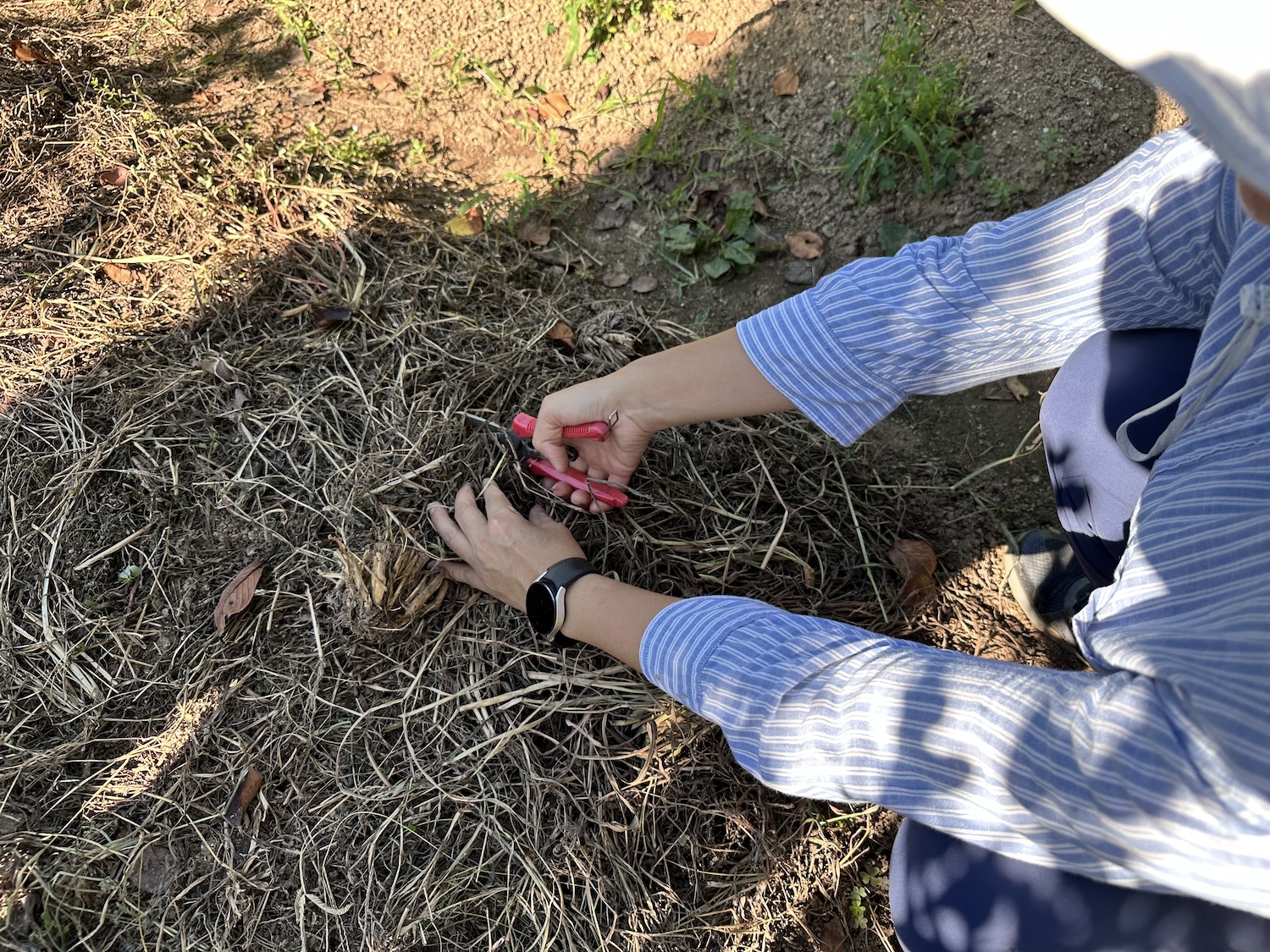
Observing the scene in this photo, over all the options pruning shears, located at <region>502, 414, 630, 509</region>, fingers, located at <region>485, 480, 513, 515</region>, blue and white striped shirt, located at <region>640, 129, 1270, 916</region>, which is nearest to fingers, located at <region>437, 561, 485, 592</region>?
fingers, located at <region>485, 480, 513, 515</region>

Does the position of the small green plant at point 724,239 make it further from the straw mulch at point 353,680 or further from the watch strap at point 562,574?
the watch strap at point 562,574

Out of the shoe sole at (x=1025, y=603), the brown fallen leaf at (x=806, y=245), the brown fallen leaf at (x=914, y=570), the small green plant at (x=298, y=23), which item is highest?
the small green plant at (x=298, y=23)

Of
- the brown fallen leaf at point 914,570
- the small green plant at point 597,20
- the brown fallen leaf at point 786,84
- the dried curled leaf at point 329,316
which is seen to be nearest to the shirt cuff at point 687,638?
the brown fallen leaf at point 914,570

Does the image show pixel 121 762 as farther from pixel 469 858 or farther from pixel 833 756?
pixel 833 756

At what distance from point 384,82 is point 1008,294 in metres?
2.14

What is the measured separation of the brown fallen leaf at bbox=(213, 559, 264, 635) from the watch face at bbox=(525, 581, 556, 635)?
0.67 metres

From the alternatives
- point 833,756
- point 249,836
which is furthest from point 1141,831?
point 249,836

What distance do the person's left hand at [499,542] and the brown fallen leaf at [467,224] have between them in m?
0.92

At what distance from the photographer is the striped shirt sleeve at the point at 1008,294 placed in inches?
49.4

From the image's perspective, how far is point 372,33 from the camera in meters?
2.62

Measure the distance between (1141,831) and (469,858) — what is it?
1.27 m

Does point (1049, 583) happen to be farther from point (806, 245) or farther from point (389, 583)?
point (389, 583)

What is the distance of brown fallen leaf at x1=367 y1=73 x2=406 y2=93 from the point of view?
2.56 metres

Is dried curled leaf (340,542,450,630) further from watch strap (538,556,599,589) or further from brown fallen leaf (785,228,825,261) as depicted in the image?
brown fallen leaf (785,228,825,261)
